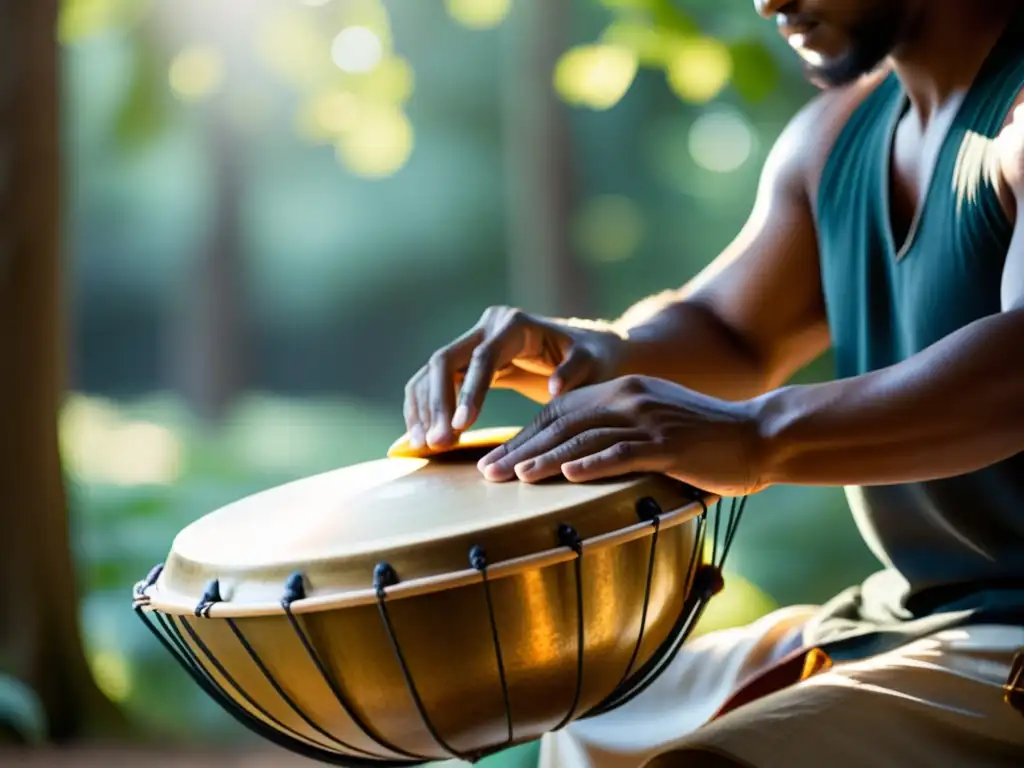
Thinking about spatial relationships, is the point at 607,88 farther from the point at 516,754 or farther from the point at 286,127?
the point at 286,127

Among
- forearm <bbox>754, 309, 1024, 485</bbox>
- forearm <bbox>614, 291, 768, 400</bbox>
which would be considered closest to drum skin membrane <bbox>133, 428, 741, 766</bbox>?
forearm <bbox>754, 309, 1024, 485</bbox>

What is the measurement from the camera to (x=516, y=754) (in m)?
1.64

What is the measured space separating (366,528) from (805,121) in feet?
3.13

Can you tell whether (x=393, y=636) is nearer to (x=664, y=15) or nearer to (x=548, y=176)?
(x=664, y=15)

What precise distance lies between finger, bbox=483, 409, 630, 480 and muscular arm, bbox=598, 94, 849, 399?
0.48 m

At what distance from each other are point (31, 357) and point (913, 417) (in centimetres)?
254

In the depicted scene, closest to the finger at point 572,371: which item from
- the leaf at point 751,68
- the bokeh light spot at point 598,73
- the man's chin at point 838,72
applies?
the man's chin at point 838,72

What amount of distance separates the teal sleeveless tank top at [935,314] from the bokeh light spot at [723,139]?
402cm

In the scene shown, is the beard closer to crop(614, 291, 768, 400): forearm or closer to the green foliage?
crop(614, 291, 768, 400): forearm

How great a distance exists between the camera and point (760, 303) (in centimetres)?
184

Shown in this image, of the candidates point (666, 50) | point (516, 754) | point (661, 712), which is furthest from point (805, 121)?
point (666, 50)

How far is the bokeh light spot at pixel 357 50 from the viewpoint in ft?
13.2

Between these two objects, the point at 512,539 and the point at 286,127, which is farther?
the point at 286,127

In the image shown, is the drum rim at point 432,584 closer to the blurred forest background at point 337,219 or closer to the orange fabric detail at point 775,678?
the orange fabric detail at point 775,678
